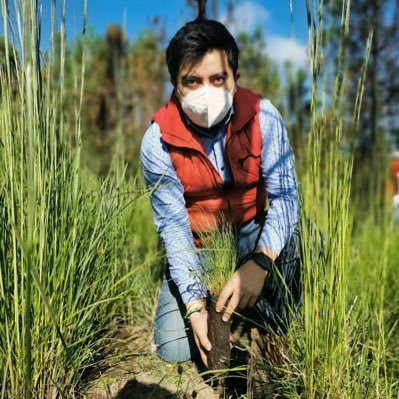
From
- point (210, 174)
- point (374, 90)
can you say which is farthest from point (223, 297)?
point (374, 90)

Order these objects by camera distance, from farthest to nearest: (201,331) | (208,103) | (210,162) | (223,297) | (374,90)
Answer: (374,90) → (210,162) → (208,103) → (201,331) → (223,297)

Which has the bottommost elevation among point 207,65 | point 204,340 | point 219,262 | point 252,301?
point 204,340

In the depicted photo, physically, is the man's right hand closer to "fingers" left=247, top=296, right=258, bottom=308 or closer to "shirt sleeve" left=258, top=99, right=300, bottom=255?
"fingers" left=247, top=296, right=258, bottom=308

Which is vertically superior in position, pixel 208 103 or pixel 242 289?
pixel 208 103

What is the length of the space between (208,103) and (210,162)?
22 cm

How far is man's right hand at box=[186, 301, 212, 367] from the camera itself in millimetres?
1473

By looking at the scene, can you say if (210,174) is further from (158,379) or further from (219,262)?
(158,379)

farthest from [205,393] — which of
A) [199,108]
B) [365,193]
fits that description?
[365,193]

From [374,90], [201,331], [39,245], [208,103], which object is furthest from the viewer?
[374,90]

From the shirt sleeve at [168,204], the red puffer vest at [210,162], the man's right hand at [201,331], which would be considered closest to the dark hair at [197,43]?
the red puffer vest at [210,162]

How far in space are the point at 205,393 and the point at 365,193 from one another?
3591 mm

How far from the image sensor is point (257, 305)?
164 cm

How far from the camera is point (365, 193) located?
15.1 ft

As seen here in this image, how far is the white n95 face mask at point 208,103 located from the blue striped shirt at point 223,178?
117mm
